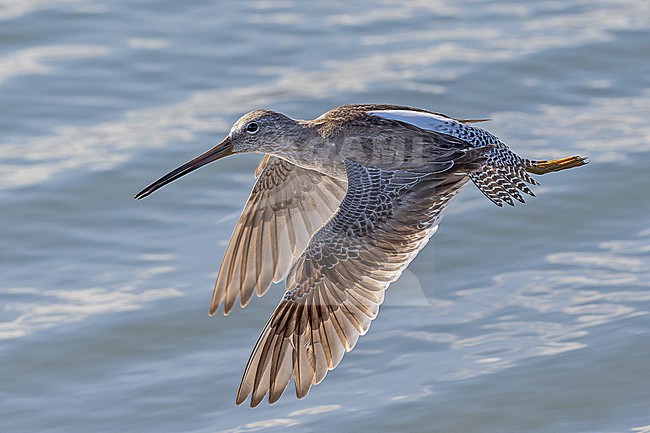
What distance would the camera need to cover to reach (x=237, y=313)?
9.84 meters

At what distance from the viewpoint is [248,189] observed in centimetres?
1132

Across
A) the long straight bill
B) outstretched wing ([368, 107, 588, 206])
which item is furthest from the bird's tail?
the long straight bill

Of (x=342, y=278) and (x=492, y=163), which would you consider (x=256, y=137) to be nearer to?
(x=492, y=163)

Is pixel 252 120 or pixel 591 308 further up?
pixel 252 120

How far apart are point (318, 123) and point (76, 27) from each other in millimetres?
5943

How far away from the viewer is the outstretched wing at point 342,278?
717 centimetres

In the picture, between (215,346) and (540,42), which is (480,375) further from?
(540,42)

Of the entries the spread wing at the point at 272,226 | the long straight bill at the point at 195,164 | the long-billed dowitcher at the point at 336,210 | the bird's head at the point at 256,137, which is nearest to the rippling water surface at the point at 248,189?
the spread wing at the point at 272,226

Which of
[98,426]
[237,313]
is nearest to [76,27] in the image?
[237,313]

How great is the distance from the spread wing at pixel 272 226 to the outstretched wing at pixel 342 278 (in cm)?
130

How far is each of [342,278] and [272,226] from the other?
5.85 ft

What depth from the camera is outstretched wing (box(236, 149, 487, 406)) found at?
7168 millimetres

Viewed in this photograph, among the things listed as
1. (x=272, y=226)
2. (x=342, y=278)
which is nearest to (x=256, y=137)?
(x=272, y=226)

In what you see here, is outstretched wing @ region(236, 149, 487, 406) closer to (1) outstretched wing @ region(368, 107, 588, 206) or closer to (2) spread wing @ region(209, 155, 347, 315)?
(1) outstretched wing @ region(368, 107, 588, 206)
